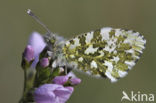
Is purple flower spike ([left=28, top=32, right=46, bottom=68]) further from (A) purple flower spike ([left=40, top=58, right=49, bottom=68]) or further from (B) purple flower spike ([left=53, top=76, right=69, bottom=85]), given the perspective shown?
(B) purple flower spike ([left=53, top=76, right=69, bottom=85])

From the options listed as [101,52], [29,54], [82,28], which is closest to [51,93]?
[29,54]

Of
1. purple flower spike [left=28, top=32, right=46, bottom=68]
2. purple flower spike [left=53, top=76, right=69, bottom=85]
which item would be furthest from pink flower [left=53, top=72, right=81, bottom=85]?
purple flower spike [left=28, top=32, right=46, bottom=68]

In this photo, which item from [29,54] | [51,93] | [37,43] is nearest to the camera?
[51,93]

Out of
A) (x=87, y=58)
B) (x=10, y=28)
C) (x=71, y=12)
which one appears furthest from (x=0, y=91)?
(x=87, y=58)

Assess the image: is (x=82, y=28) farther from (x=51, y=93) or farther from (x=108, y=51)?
(x=51, y=93)

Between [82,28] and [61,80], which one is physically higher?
[82,28]

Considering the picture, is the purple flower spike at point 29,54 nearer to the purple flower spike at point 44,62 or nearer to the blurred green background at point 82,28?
the purple flower spike at point 44,62
